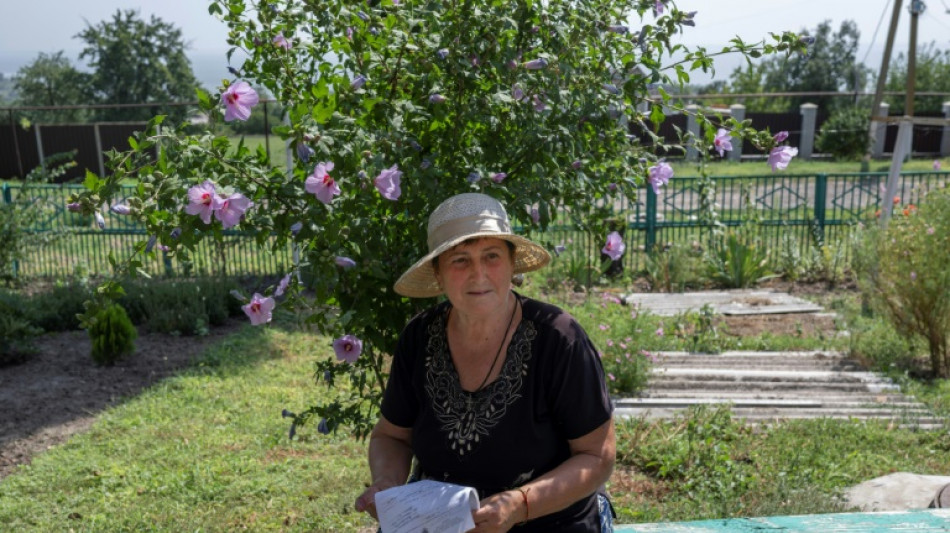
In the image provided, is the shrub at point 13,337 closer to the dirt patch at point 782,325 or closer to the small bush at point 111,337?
the small bush at point 111,337

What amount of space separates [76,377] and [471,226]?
5481 mm

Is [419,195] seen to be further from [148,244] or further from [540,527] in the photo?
[540,527]

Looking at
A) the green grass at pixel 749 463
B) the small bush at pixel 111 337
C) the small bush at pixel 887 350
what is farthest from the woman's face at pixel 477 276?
the small bush at pixel 111 337

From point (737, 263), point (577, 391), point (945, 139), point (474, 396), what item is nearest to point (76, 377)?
point (474, 396)

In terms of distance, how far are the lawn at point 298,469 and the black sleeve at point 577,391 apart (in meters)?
2.07

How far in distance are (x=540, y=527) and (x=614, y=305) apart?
6021mm

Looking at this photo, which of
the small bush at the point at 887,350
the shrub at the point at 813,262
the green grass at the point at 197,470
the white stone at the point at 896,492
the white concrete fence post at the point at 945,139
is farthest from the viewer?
the white concrete fence post at the point at 945,139

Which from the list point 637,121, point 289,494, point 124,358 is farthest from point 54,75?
point 637,121

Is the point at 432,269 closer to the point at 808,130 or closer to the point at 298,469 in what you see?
the point at 298,469

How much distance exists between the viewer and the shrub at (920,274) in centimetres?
648

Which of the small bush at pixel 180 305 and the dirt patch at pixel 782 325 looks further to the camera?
the small bush at pixel 180 305

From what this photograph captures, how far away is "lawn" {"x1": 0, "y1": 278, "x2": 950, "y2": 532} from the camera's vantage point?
14.4 feet

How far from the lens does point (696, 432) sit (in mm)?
5191

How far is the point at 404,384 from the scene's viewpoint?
2.59 m
